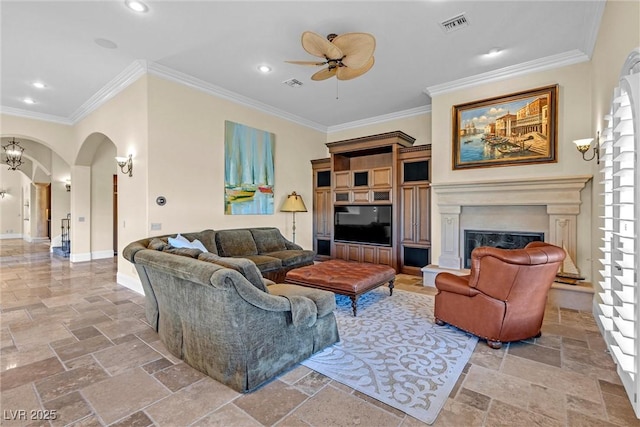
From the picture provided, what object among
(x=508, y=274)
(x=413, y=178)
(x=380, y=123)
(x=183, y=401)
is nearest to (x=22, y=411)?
(x=183, y=401)

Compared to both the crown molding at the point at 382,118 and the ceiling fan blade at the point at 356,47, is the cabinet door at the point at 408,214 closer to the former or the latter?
the crown molding at the point at 382,118

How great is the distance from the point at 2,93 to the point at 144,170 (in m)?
3.63

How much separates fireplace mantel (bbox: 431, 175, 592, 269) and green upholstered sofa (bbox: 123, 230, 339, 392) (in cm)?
322

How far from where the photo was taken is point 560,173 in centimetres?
419

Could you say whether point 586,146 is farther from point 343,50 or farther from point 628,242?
point 343,50

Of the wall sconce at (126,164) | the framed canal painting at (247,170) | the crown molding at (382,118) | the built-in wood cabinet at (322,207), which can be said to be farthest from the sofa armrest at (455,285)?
the wall sconce at (126,164)

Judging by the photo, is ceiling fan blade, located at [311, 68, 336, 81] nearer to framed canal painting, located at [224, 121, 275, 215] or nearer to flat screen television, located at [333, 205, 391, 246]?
framed canal painting, located at [224, 121, 275, 215]

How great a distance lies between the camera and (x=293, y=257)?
5133mm

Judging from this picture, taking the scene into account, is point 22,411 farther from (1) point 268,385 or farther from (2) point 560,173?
(2) point 560,173

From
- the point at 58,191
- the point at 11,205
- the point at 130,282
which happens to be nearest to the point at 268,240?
the point at 130,282

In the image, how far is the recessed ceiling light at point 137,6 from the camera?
9.96 feet

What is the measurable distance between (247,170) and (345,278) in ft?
10.3

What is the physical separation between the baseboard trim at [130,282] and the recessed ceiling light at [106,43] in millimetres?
3271

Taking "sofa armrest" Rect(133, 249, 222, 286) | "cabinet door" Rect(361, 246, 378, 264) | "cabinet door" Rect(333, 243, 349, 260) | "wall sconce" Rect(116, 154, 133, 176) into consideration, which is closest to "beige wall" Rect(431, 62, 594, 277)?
"cabinet door" Rect(361, 246, 378, 264)
